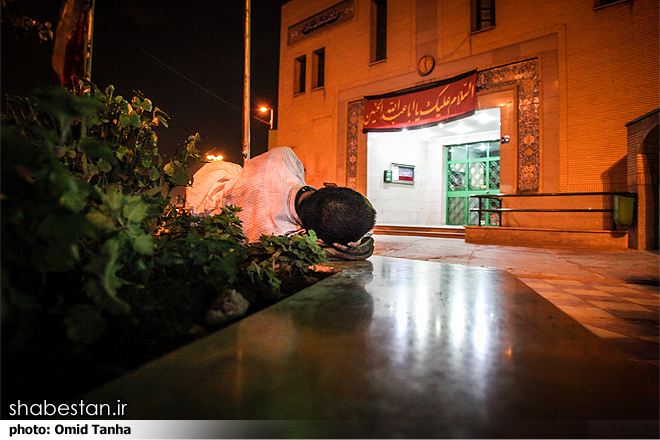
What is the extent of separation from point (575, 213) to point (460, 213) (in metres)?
4.80

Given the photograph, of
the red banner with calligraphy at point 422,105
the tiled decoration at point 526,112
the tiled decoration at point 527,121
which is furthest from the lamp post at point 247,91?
the tiled decoration at point 527,121

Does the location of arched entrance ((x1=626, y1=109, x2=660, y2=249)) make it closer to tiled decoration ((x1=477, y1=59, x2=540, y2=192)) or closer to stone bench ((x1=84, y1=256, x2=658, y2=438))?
tiled decoration ((x1=477, y1=59, x2=540, y2=192))

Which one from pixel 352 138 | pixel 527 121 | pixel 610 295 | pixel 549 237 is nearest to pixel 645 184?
pixel 549 237

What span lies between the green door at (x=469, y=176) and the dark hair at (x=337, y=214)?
8.61 metres

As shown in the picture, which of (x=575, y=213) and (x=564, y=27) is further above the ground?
(x=564, y=27)

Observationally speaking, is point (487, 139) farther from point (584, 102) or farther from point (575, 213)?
point (575, 213)

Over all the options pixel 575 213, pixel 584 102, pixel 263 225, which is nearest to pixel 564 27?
pixel 584 102

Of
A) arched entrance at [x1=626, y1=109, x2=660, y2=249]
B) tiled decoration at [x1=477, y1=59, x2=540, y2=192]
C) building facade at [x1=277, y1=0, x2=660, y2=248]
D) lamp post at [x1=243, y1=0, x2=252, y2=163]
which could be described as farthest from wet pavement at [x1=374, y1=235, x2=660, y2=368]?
lamp post at [x1=243, y1=0, x2=252, y2=163]

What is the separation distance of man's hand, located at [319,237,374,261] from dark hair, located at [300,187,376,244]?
56 mm

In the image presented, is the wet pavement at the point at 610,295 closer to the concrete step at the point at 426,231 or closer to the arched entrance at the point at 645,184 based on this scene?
the arched entrance at the point at 645,184

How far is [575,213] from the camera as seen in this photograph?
226 inches

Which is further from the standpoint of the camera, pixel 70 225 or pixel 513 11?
pixel 513 11

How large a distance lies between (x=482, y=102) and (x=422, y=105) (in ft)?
4.94

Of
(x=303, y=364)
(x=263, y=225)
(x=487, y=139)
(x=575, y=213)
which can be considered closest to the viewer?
(x=303, y=364)
